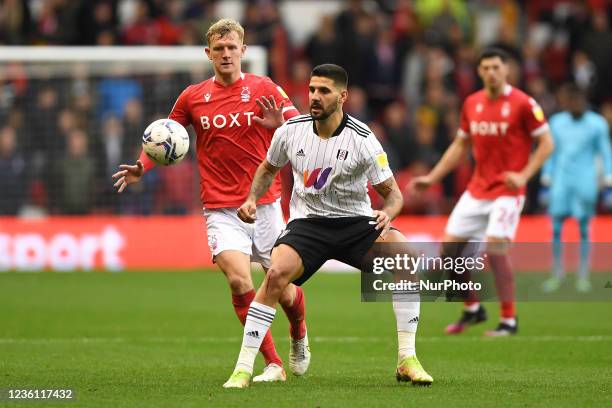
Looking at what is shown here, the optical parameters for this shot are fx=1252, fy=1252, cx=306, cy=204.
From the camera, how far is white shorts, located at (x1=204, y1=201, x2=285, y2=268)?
9.09 m

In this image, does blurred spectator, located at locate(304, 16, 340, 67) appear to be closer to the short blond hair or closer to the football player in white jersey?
the short blond hair

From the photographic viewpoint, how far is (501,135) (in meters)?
12.3

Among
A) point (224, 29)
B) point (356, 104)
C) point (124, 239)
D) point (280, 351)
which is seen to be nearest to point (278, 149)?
point (224, 29)

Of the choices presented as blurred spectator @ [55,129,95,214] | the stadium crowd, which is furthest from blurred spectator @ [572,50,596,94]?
blurred spectator @ [55,129,95,214]

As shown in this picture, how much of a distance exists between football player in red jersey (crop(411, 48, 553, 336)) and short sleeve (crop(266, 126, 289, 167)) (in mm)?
3690

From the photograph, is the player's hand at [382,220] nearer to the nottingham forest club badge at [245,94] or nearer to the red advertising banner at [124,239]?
the nottingham forest club badge at [245,94]

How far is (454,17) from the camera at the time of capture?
78.5 feet

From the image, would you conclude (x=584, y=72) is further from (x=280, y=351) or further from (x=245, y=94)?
(x=245, y=94)

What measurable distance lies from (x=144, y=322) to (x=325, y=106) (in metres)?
5.67

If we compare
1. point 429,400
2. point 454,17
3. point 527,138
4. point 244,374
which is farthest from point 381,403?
point 454,17

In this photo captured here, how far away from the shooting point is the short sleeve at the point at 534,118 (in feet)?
39.9

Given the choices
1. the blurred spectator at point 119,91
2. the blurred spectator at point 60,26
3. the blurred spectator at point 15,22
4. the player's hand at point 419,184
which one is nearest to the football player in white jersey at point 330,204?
the player's hand at point 419,184

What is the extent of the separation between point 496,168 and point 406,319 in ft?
14.0

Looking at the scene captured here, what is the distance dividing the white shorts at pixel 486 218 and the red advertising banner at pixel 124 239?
7291 mm
